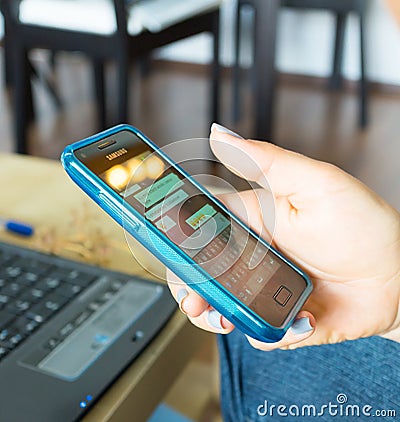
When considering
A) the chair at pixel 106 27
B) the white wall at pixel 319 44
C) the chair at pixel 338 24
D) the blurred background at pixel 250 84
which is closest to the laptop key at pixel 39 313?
Answer: the chair at pixel 106 27

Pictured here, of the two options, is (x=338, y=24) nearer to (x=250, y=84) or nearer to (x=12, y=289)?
(x=250, y=84)

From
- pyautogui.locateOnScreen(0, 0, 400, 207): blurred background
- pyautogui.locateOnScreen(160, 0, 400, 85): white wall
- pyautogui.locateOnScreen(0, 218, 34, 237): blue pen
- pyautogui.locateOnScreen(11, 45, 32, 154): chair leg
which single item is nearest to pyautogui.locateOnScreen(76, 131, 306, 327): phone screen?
pyautogui.locateOnScreen(0, 218, 34, 237): blue pen

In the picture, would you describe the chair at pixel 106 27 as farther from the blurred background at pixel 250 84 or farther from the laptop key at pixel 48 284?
the laptop key at pixel 48 284

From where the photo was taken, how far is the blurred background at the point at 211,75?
1922 mm

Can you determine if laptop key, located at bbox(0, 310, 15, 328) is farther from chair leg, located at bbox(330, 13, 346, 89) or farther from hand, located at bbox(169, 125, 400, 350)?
chair leg, located at bbox(330, 13, 346, 89)

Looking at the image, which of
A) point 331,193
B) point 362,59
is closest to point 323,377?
point 331,193

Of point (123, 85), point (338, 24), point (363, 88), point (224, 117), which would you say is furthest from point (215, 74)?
point (338, 24)

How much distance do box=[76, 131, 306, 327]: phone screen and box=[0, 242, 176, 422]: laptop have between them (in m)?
0.15

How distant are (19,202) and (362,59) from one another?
1877mm

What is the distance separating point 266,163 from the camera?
1.74 feet

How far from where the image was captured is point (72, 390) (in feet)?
1.81

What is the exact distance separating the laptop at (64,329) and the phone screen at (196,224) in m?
0.15

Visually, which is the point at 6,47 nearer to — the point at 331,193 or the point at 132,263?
the point at 132,263

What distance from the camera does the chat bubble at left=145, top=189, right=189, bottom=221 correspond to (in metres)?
0.48
